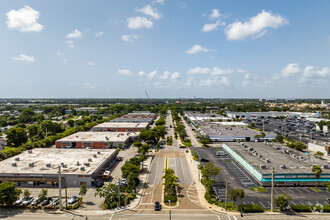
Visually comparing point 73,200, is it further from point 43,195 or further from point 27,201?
point 27,201

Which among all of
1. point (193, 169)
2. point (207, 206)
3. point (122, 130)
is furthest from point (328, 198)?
point (122, 130)

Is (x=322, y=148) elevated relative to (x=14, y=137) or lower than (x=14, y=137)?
lower

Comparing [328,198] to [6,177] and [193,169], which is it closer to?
[193,169]

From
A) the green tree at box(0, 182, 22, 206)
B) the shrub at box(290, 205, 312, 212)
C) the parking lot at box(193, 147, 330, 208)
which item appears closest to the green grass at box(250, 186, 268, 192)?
the parking lot at box(193, 147, 330, 208)

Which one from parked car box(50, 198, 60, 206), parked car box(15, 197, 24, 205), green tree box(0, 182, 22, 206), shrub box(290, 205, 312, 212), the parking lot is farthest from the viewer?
the parking lot

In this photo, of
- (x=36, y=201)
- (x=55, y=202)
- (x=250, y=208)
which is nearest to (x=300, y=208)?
(x=250, y=208)

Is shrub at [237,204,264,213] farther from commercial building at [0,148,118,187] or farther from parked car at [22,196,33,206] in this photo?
parked car at [22,196,33,206]
